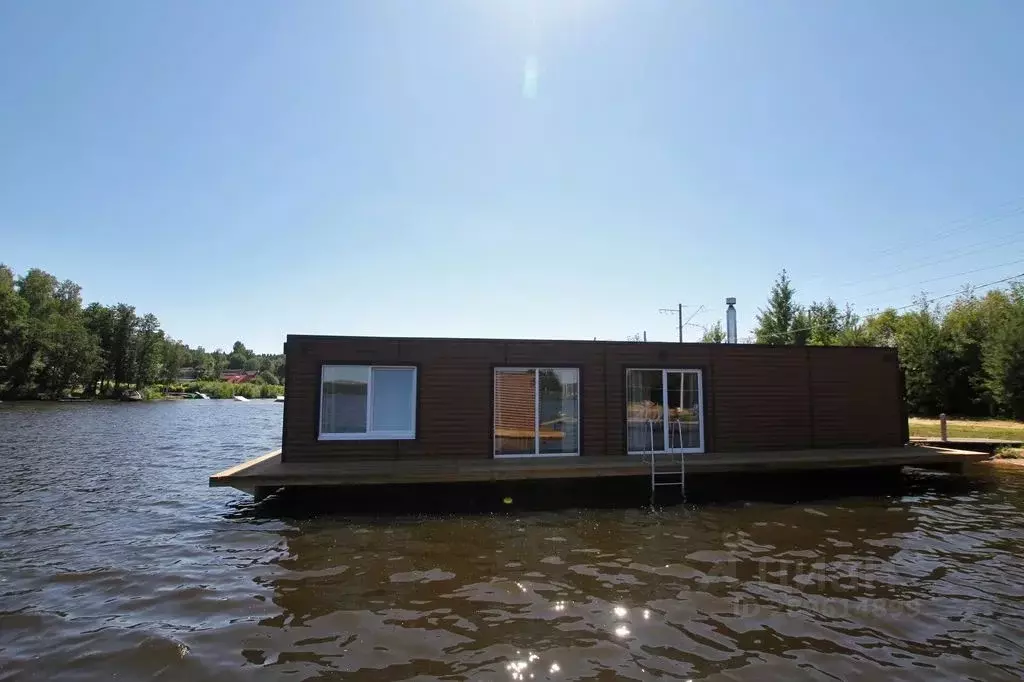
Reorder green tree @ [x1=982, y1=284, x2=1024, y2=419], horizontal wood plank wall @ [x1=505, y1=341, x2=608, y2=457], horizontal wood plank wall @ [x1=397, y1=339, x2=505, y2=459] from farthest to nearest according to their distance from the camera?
green tree @ [x1=982, y1=284, x2=1024, y2=419]
horizontal wood plank wall @ [x1=505, y1=341, x2=608, y2=457]
horizontal wood plank wall @ [x1=397, y1=339, x2=505, y2=459]

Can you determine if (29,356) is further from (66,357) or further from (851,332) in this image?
(851,332)

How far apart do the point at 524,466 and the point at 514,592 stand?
4051 millimetres

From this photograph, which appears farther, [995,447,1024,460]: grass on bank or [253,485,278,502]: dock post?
[995,447,1024,460]: grass on bank

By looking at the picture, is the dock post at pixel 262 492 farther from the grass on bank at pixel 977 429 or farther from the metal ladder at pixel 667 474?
the grass on bank at pixel 977 429

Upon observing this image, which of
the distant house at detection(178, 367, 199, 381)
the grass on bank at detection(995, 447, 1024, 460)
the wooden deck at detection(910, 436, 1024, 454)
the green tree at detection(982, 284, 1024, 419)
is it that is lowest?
the grass on bank at detection(995, 447, 1024, 460)

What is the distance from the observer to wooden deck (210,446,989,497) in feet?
29.1

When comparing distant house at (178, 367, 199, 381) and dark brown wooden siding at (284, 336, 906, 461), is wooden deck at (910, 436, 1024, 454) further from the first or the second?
distant house at (178, 367, 199, 381)

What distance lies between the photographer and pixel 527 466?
9758 millimetres

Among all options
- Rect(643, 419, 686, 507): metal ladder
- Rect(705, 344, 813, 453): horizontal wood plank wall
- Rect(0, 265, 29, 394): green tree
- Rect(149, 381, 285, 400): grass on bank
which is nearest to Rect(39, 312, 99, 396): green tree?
Rect(0, 265, 29, 394): green tree

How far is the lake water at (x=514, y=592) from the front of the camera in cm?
435

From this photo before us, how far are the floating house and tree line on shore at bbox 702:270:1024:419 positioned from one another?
6672 mm

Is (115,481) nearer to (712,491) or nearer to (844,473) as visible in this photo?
(712,491)

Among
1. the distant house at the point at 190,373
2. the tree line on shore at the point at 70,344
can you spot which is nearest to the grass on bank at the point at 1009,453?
the tree line on shore at the point at 70,344

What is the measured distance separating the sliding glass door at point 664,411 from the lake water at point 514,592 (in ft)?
6.79
